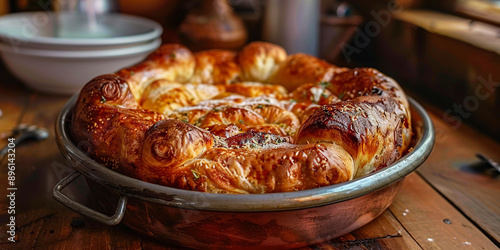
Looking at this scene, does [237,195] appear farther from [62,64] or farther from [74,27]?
[74,27]

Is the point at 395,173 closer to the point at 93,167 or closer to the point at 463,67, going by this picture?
the point at 93,167

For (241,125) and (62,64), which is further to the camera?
(62,64)

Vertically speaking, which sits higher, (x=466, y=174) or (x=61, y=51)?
(x=61, y=51)

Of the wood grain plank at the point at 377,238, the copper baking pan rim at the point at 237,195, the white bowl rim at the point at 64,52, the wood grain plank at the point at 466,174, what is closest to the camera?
the copper baking pan rim at the point at 237,195

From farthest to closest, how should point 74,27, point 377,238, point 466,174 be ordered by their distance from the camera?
point 74,27 → point 466,174 → point 377,238

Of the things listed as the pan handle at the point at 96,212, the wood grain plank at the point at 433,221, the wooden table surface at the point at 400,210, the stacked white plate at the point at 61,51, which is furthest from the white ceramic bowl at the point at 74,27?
the wood grain plank at the point at 433,221

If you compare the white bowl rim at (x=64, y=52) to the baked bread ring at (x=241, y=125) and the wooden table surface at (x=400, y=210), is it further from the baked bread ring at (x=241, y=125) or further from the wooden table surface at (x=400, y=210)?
the baked bread ring at (x=241, y=125)

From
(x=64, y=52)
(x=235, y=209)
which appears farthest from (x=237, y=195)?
(x=64, y=52)
